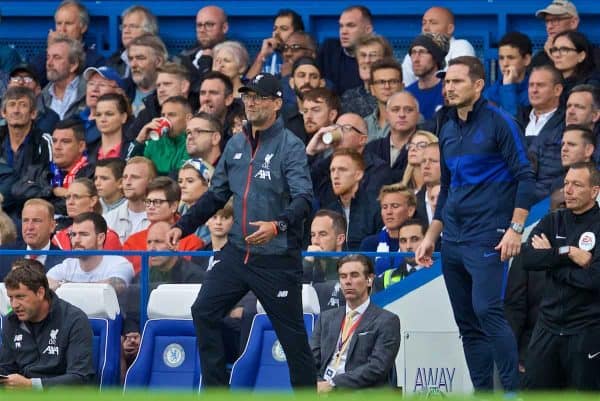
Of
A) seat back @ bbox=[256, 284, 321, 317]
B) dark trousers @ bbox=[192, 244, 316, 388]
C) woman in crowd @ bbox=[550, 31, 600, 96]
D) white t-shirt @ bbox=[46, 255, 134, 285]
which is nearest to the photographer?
dark trousers @ bbox=[192, 244, 316, 388]

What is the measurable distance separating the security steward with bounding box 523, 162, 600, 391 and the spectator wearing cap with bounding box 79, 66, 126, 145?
18.7 feet

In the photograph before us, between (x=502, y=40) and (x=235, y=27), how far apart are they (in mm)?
3453

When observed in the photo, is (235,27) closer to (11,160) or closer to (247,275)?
(11,160)

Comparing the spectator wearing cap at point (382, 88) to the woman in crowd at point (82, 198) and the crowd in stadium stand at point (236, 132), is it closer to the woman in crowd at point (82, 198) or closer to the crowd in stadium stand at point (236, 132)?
the crowd in stadium stand at point (236, 132)

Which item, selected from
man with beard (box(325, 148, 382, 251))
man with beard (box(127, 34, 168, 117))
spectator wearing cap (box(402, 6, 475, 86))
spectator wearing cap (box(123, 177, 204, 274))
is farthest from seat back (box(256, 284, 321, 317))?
man with beard (box(127, 34, 168, 117))

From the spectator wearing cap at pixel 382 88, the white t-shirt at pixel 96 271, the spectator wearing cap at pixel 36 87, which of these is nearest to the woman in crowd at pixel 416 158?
the spectator wearing cap at pixel 382 88

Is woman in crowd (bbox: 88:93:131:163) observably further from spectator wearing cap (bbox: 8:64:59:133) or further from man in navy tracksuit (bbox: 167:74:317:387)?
man in navy tracksuit (bbox: 167:74:317:387)

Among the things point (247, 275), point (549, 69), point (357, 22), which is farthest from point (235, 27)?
point (247, 275)

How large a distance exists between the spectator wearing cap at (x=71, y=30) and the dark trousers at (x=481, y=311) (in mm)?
6883

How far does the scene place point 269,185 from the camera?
1032 centimetres

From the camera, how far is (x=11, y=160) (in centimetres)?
1500

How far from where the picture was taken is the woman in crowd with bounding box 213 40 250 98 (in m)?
15.3

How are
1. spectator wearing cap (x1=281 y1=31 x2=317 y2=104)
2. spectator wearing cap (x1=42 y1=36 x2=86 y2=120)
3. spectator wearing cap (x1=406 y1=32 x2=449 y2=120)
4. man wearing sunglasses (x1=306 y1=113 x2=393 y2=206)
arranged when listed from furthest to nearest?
1. spectator wearing cap (x1=42 y1=36 x2=86 y2=120)
2. spectator wearing cap (x1=281 y1=31 x2=317 y2=104)
3. spectator wearing cap (x1=406 y1=32 x2=449 y2=120)
4. man wearing sunglasses (x1=306 y1=113 x2=393 y2=206)

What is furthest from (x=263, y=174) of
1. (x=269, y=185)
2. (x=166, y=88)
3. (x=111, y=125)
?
(x=166, y=88)
